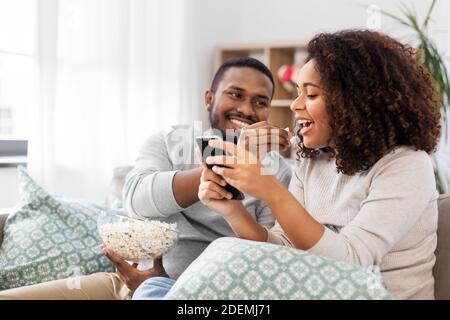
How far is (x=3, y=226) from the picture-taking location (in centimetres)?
179

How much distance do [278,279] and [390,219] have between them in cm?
26

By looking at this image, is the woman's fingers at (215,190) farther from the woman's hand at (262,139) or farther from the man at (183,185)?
the woman's hand at (262,139)

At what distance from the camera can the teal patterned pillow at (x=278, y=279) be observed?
0.99 metres

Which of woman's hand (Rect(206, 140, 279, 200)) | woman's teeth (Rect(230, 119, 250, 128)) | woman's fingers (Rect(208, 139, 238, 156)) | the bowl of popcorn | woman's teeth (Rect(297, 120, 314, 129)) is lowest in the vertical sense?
the bowl of popcorn

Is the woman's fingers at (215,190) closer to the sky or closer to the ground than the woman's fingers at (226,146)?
closer to the ground

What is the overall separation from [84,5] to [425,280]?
1973 mm

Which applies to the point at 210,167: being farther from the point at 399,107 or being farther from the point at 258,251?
the point at 399,107

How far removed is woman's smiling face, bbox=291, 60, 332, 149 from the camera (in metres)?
1.28

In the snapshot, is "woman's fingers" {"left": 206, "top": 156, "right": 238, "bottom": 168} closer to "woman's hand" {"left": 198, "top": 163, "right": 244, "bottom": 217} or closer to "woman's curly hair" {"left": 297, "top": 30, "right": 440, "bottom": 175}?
"woman's hand" {"left": 198, "top": 163, "right": 244, "bottom": 217}

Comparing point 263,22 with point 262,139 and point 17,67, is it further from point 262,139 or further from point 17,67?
point 262,139

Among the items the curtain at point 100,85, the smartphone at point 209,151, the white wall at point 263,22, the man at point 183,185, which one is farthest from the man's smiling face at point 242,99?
the white wall at point 263,22

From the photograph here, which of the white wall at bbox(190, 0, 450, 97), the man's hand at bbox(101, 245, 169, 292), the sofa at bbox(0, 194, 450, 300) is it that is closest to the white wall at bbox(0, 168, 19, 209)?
the man's hand at bbox(101, 245, 169, 292)

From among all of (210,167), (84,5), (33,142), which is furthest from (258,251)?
(84,5)

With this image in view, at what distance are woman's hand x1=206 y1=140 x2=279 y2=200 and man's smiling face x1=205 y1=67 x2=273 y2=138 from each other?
20.6 inches
